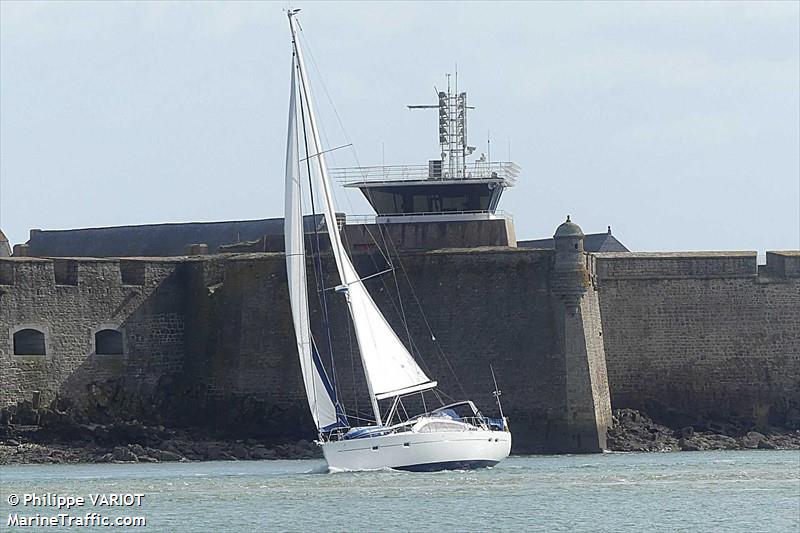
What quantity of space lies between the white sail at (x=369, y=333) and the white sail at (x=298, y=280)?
0.43m

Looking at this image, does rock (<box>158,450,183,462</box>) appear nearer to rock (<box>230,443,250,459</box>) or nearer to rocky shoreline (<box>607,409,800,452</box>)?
rock (<box>230,443,250,459</box>)

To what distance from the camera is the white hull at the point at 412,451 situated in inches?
1564

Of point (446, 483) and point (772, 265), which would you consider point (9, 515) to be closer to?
point (446, 483)

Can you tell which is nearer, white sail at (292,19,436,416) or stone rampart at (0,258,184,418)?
white sail at (292,19,436,416)

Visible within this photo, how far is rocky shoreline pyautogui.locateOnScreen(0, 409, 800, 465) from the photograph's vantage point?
46812mm

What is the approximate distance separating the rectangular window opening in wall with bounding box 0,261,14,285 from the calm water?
5.06m

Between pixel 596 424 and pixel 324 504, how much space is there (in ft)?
40.3

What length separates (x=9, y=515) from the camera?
1358 inches

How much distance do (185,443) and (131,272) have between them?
185 inches

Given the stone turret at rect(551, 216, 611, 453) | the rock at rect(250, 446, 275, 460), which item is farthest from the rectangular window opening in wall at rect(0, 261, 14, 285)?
the stone turret at rect(551, 216, 611, 453)

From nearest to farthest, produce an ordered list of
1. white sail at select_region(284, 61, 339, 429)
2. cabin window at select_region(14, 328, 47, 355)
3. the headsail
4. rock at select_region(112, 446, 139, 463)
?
1. the headsail
2. white sail at select_region(284, 61, 339, 429)
3. rock at select_region(112, 446, 139, 463)
4. cabin window at select_region(14, 328, 47, 355)

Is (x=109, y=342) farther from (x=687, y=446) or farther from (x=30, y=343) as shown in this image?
(x=687, y=446)

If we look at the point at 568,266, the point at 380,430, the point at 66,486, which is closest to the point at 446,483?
the point at 380,430

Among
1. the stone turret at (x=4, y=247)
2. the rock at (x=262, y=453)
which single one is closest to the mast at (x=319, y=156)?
the rock at (x=262, y=453)
